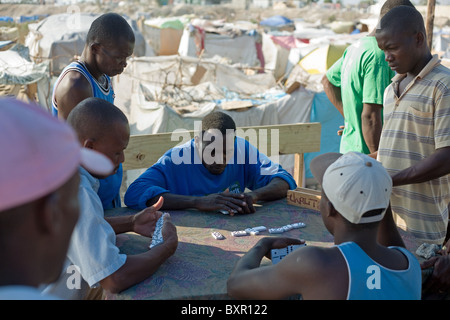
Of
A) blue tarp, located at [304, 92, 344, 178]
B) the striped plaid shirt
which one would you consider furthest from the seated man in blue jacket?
blue tarp, located at [304, 92, 344, 178]

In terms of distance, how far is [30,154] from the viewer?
956 mm

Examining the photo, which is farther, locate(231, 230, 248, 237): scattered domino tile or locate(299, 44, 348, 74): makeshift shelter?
locate(299, 44, 348, 74): makeshift shelter

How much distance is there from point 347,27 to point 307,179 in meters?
27.1

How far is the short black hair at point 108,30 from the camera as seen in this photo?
10.7ft

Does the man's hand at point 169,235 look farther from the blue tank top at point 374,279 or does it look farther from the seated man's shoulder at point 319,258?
the blue tank top at point 374,279

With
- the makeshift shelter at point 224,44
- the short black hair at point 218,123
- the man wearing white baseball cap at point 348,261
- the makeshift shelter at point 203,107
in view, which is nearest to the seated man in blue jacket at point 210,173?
the short black hair at point 218,123

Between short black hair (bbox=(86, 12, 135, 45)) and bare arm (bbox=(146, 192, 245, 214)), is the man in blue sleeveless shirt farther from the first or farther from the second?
bare arm (bbox=(146, 192, 245, 214))

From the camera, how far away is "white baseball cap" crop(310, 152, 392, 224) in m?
1.74

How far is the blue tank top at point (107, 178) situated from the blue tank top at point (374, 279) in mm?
1652

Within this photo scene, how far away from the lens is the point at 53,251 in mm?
1116

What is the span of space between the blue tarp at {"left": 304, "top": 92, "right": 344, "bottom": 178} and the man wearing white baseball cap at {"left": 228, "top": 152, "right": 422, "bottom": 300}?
780cm

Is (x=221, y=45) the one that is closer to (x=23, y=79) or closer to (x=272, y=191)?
(x=23, y=79)
